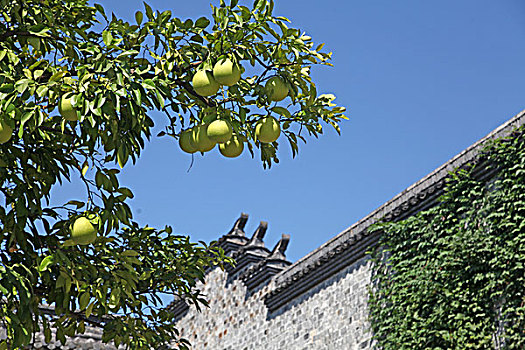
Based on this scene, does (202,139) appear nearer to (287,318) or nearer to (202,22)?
(202,22)

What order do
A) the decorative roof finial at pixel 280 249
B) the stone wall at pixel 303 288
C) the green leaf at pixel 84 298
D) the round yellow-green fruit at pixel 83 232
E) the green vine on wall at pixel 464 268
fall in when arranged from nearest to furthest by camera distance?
the round yellow-green fruit at pixel 83 232
the green leaf at pixel 84 298
the green vine on wall at pixel 464 268
the stone wall at pixel 303 288
the decorative roof finial at pixel 280 249

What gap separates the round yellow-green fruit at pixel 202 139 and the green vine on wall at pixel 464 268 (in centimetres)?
387

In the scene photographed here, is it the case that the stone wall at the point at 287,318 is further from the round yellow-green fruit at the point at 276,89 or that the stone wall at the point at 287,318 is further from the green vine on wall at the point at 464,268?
the round yellow-green fruit at the point at 276,89

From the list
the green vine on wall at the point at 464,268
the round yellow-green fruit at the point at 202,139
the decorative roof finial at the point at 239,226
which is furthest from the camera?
the decorative roof finial at the point at 239,226

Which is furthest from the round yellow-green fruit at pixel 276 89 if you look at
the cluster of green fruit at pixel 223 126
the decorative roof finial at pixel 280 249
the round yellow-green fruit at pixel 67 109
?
the decorative roof finial at pixel 280 249

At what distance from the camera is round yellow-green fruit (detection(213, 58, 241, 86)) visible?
2574 millimetres

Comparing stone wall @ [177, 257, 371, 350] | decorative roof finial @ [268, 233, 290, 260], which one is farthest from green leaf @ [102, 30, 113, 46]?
decorative roof finial @ [268, 233, 290, 260]

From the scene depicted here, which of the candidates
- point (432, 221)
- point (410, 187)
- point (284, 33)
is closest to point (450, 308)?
point (432, 221)

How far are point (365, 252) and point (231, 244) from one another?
3.51 metres

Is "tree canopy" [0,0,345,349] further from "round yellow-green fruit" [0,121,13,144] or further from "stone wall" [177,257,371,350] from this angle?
"stone wall" [177,257,371,350]

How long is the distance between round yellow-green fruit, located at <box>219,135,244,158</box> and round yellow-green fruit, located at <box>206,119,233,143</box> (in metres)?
0.17

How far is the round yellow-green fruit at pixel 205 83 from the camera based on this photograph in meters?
2.60

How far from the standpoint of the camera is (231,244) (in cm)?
1083

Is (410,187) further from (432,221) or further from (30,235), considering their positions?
(30,235)
